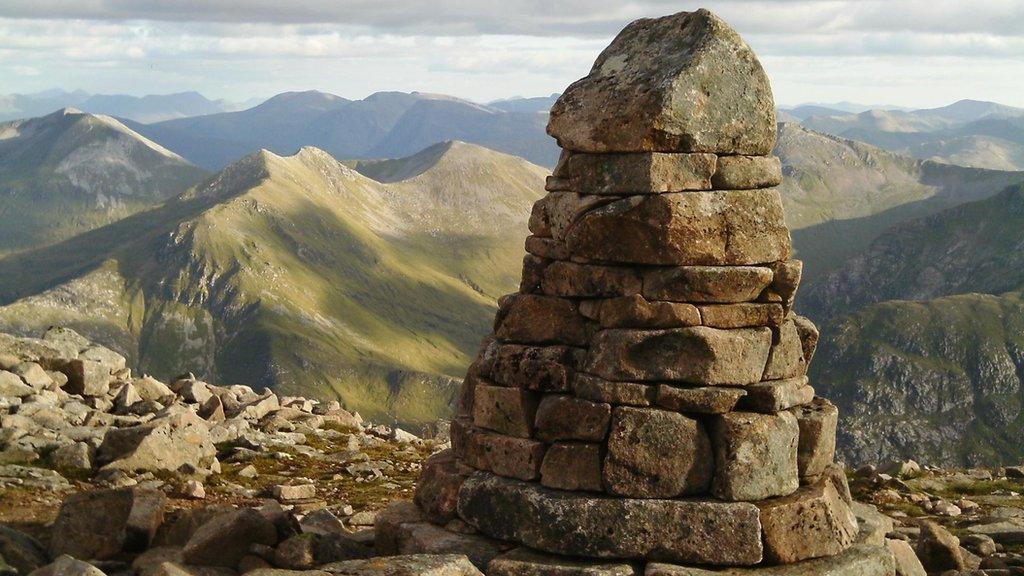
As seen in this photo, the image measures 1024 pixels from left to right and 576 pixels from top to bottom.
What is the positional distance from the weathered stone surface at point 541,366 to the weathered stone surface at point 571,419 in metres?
0.32

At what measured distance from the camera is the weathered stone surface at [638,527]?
1700 cm

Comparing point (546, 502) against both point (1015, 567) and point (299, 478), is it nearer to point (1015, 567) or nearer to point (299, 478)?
point (1015, 567)

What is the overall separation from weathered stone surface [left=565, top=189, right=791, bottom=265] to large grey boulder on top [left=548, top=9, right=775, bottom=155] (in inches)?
40.9

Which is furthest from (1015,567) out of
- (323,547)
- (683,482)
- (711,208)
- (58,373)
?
(58,373)

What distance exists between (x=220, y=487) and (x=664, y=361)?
15340 millimetres

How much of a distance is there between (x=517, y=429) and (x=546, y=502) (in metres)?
1.76

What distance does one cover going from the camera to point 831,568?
17.2m

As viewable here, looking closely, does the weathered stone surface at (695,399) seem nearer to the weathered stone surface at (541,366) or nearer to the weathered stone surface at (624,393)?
the weathered stone surface at (624,393)

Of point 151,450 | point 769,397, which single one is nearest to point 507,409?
point 769,397

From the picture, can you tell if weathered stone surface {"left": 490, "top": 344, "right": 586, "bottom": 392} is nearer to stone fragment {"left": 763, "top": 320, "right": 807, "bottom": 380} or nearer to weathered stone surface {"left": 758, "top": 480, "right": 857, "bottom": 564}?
stone fragment {"left": 763, "top": 320, "right": 807, "bottom": 380}

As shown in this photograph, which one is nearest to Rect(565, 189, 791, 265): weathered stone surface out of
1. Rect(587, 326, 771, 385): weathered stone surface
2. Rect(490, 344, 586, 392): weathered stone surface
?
Rect(587, 326, 771, 385): weathered stone surface

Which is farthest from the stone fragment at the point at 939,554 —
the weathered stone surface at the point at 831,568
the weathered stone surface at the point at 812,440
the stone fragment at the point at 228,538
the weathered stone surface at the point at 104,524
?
the weathered stone surface at the point at 104,524

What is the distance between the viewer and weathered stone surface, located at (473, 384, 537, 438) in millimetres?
18922

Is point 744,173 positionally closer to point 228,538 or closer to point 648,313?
point 648,313
